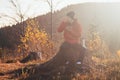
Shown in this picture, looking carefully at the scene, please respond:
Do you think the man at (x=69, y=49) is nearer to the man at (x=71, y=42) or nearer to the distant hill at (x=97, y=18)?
the man at (x=71, y=42)

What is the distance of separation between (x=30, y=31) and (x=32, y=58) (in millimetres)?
18158

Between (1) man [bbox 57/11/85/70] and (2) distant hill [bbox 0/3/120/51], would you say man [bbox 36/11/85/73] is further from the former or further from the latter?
(2) distant hill [bbox 0/3/120/51]

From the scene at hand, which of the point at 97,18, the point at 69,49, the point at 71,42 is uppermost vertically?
the point at 97,18

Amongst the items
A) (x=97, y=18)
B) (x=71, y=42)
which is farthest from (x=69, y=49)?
(x=97, y=18)

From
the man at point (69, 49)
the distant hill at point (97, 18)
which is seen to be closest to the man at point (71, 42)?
the man at point (69, 49)

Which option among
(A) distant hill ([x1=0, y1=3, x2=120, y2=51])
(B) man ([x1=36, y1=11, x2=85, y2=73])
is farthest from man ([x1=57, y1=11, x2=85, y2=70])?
(A) distant hill ([x1=0, y1=3, x2=120, y2=51])

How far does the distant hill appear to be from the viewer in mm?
69812

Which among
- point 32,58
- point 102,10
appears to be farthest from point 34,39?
point 102,10

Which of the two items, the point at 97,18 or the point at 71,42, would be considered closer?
the point at 71,42

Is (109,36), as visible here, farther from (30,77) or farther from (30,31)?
(30,77)

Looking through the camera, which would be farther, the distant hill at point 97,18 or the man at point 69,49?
the distant hill at point 97,18

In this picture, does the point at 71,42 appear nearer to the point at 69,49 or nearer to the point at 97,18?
the point at 69,49

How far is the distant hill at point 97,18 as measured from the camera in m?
69.8

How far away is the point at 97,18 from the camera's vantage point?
80.9 m
